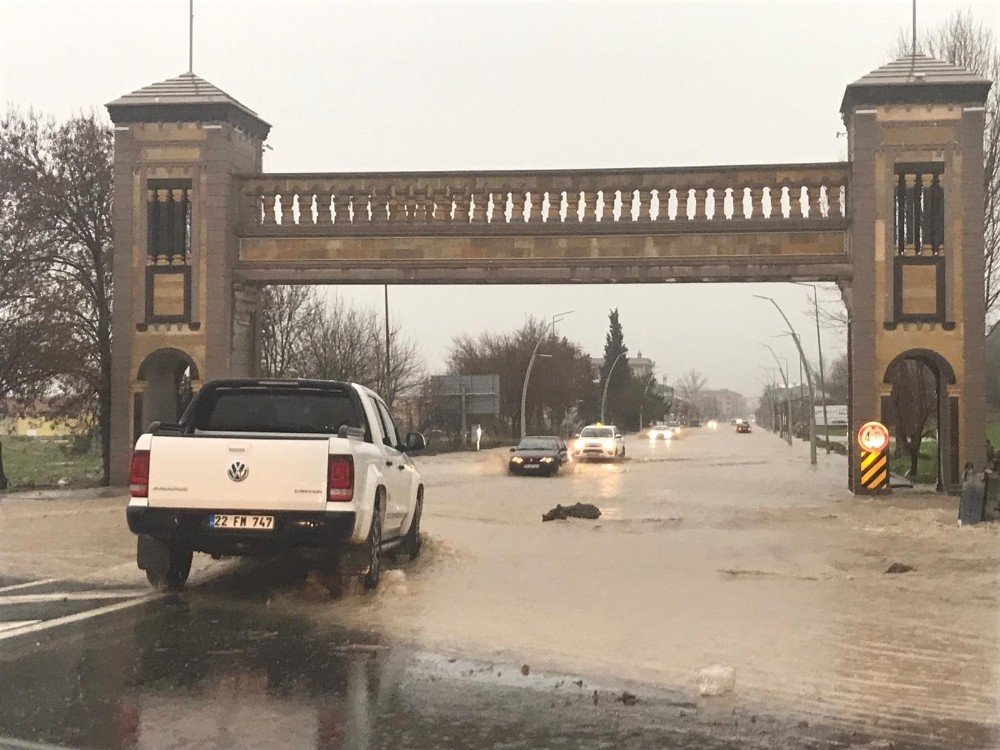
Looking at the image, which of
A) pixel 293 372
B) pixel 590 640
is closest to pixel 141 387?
pixel 590 640

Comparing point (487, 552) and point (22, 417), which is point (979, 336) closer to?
point (487, 552)

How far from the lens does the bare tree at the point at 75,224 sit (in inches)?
1180

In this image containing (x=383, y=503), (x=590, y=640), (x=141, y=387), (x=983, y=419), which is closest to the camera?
(x=590, y=640)

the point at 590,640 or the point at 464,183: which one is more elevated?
the point at 464,183

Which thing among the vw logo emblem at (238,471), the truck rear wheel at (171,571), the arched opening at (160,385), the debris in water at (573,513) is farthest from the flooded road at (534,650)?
the arched opening at (160,385)

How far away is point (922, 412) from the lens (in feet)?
116

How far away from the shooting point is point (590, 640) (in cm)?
879

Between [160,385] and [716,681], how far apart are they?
23.5 m

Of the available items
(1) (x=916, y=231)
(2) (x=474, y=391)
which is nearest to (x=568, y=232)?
(1) (x=916, y=231)

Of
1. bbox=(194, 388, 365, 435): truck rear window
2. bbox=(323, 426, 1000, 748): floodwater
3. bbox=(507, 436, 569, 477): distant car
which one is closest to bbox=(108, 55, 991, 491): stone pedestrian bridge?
bbox=(323, 426, 1000, 748): floodwater

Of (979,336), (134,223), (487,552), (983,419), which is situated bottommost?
(487,552)

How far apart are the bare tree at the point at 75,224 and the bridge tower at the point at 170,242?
317cm

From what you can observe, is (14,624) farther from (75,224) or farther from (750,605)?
→ (75,224)

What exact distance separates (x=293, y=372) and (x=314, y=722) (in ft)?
Answer: 168
